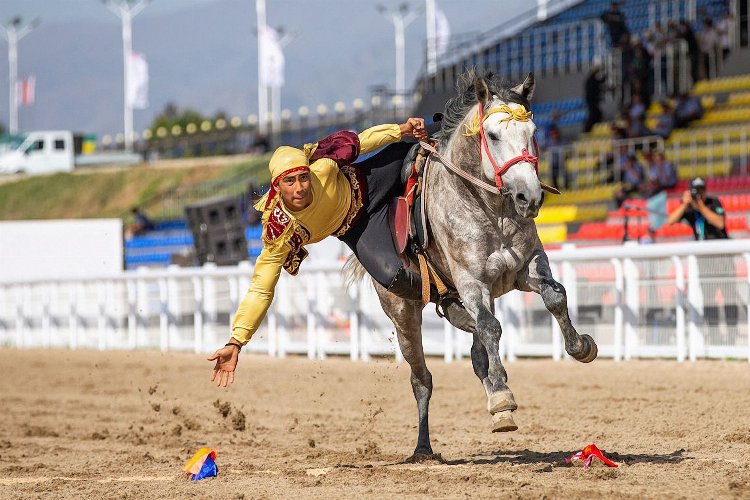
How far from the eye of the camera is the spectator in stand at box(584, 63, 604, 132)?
24.3 m

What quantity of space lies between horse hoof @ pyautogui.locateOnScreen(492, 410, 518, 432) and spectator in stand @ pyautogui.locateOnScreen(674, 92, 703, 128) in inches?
655

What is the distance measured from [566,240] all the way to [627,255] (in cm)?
504

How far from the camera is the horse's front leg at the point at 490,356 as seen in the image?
22.4 feet

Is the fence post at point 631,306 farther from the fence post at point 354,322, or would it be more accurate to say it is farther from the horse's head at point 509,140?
the horse's head at point 509,140

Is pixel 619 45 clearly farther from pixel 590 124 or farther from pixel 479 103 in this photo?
pixel 479 103

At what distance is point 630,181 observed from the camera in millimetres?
19984

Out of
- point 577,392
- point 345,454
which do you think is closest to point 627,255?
point 577,392

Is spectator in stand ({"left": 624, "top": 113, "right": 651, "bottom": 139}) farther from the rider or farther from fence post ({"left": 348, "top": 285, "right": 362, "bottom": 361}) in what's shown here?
the rider

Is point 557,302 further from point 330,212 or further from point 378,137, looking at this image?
point 378,137

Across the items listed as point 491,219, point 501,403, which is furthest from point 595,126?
point 501,403

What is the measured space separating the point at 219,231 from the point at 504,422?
53.1 feet

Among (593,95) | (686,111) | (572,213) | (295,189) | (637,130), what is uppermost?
(593,95)

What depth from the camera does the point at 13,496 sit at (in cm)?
705

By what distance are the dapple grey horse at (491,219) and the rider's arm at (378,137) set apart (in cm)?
47
